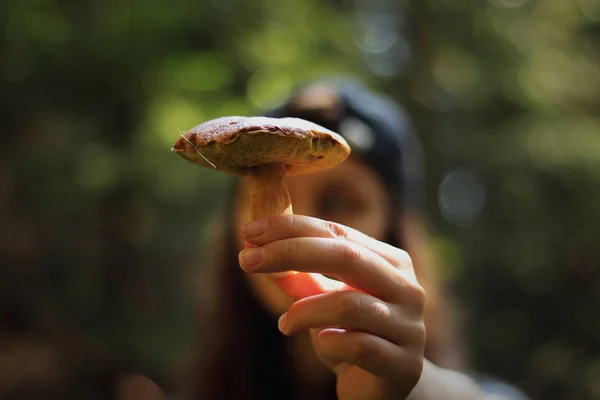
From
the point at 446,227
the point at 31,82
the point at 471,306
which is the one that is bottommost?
the point at 471,306

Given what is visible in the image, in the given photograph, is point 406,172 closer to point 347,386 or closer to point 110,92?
point 347,386

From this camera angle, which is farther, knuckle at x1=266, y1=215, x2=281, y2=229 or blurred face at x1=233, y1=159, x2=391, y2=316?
blurred face at x1=233, y1=159, x2=391, y2=316

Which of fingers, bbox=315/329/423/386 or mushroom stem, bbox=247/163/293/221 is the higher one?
mushroom stem, bbox=247/163/293/221

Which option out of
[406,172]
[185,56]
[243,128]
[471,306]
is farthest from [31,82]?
[471,306]

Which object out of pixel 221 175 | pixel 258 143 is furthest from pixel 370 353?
pixel 221 175

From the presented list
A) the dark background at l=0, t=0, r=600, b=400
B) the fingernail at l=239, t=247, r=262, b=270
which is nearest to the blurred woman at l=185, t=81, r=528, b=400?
the fingernail at l=239, t=247, r=262, b=270

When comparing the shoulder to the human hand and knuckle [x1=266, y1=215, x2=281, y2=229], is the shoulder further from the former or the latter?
knuckle [x1=266, y1=215, x2=281, y2=229]

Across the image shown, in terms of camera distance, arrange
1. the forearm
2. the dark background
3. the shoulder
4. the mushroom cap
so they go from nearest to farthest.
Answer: the mushroom cap → the forearm → the shoulder → the dark background

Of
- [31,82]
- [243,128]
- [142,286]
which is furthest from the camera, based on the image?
[142,286]
